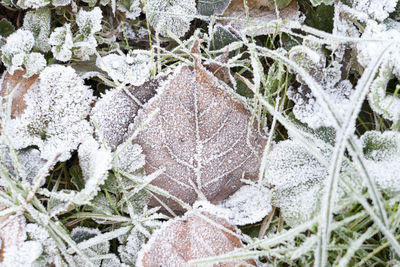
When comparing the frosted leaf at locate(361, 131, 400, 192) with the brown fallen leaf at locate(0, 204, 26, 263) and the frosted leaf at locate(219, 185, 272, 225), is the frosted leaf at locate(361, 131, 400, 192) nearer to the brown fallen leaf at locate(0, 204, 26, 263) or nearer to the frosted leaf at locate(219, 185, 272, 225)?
the frosted leaf at locate(219, 185, 272, 225)

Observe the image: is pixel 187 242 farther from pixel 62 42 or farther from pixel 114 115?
pixel 62 42

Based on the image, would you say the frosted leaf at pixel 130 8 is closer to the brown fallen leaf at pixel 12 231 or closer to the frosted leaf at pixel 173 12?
the frosted leaf at pixel 173 12

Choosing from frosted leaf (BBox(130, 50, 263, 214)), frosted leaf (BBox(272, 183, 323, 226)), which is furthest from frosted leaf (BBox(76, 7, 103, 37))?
frosted leaf (BBox(272, 183, 323, 226))

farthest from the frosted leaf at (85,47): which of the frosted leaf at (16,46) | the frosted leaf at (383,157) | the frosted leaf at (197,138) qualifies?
the frosted leaf at (383,157)

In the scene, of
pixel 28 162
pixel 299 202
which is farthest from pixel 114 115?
pixel 299 202

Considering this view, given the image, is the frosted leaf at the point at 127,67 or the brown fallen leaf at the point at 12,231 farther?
the frosted leaf at the point at 127,67

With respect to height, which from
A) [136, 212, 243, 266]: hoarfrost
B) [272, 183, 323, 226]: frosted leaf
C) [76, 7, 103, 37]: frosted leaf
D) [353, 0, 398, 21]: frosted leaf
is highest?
[353, 0, 398, 21]: frosted leaf
